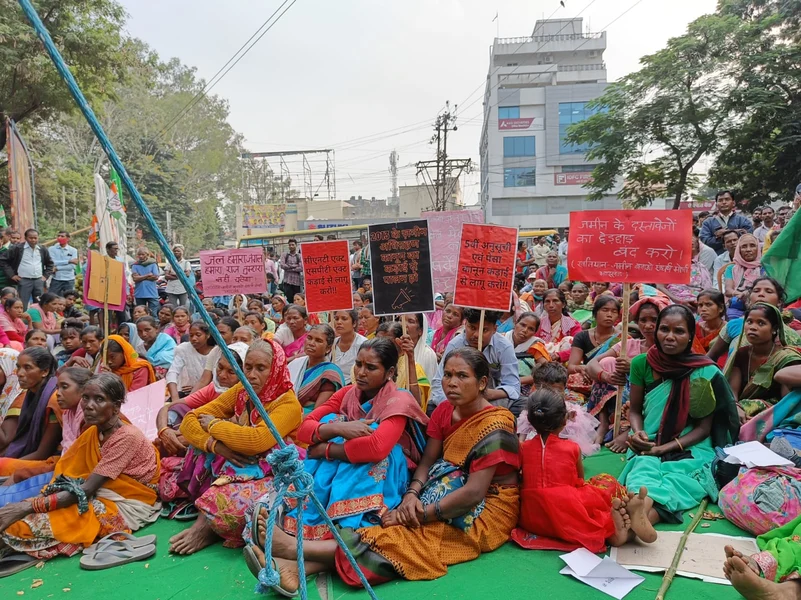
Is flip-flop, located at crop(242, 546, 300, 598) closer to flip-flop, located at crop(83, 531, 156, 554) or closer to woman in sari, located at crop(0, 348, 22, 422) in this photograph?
flip-flop, located at crop(83, 531, 156, 554)

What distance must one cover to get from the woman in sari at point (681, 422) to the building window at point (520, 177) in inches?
1745

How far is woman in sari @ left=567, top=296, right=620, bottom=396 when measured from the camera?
528 centimetres

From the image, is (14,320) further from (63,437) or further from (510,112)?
(510,112)

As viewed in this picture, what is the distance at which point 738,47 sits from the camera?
1591 centimetres

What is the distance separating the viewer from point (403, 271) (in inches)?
189

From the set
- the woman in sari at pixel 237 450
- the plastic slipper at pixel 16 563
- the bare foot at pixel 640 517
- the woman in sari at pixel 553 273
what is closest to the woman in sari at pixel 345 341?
the woman in sari at pixel 237 450

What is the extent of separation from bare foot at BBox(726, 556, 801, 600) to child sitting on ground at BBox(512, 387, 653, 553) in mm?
721

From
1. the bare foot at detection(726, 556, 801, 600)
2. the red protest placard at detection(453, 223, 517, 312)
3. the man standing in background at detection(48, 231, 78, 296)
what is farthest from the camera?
the man standing in background at detection(48, 231, 78, 296)

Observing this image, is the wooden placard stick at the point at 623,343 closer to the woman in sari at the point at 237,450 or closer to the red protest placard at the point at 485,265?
the red protest placard at the point at 485,265

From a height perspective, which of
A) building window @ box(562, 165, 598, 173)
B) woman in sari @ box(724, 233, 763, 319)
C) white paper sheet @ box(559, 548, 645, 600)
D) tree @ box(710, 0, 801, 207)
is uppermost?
building window @ box(562, 165, 598, 173)

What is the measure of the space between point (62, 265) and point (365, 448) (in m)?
10.6

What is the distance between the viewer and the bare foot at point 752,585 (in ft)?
7.54

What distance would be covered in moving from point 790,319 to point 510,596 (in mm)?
3416

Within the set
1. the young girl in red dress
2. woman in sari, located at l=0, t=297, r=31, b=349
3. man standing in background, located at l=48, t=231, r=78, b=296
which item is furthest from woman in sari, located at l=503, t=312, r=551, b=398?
man standing in background, located at l=48, t=231, r=78, b=296
